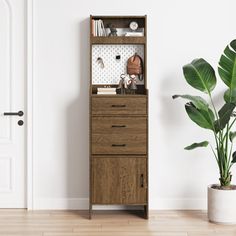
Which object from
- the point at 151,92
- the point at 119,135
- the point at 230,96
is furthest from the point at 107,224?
the point at 230,96

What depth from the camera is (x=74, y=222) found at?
4883 mm

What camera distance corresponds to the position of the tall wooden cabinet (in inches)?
194

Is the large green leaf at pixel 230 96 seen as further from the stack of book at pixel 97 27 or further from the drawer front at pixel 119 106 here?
the stack of book at pixel 97 27

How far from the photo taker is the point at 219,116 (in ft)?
15.8

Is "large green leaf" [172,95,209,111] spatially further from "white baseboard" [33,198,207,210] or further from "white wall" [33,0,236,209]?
"white baseboard" [33,198,207,210]

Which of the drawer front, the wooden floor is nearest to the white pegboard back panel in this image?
the drawer front

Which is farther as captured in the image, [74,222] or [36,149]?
[36,149]

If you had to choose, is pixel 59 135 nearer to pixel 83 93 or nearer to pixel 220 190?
pixel 83 93

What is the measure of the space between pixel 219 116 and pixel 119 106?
824 millimetres

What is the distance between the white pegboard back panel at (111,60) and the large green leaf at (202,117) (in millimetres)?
596

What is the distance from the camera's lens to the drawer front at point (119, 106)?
4930mm

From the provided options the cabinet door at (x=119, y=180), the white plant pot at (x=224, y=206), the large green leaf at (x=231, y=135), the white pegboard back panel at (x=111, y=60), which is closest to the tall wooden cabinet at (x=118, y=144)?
the cabinet door at (x=119, y=180)

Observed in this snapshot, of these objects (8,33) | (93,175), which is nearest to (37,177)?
(93,175)

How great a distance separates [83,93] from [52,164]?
2.27 feet
